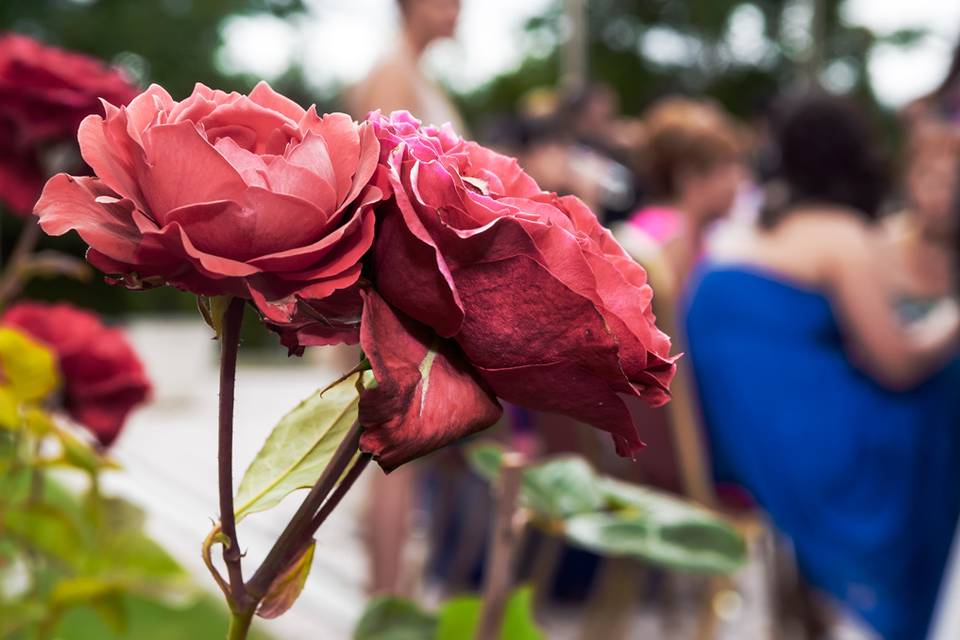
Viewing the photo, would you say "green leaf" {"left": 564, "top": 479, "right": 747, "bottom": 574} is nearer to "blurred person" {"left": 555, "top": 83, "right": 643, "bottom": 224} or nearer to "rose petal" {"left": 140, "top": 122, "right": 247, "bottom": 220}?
"rose petal" {"left": 140, "top": 122, "right": 247, "bottom": 220}

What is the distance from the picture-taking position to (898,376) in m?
2.12

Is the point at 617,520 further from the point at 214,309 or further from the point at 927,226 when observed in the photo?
the point at 927,226

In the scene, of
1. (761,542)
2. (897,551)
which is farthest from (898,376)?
(761,542)

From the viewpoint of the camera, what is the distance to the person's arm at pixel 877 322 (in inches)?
81.4

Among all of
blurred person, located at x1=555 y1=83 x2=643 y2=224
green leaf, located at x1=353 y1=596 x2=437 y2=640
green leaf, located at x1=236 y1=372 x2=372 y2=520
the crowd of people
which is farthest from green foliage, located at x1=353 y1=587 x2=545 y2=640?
blurred person, located at x1=555 y1=83 x2=643 y2=224

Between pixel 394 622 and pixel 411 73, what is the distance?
66.9 inches

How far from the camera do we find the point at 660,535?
48 cm

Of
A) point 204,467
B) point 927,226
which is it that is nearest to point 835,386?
point 927,226

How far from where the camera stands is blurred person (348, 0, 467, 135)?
1956mm

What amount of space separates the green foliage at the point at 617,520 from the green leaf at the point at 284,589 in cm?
19

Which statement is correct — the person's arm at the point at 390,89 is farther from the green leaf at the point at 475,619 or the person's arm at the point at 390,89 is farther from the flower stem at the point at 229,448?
the flower stem at the point at 229,448

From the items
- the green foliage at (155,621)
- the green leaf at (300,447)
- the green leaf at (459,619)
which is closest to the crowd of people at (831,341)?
the green foliage at (155,621)

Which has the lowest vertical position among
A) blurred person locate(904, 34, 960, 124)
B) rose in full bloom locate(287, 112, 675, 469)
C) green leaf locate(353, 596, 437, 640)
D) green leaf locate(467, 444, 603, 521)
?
blurred person locate(904, 34, 960, 124)

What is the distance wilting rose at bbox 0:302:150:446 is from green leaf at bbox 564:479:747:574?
0.25 metres
